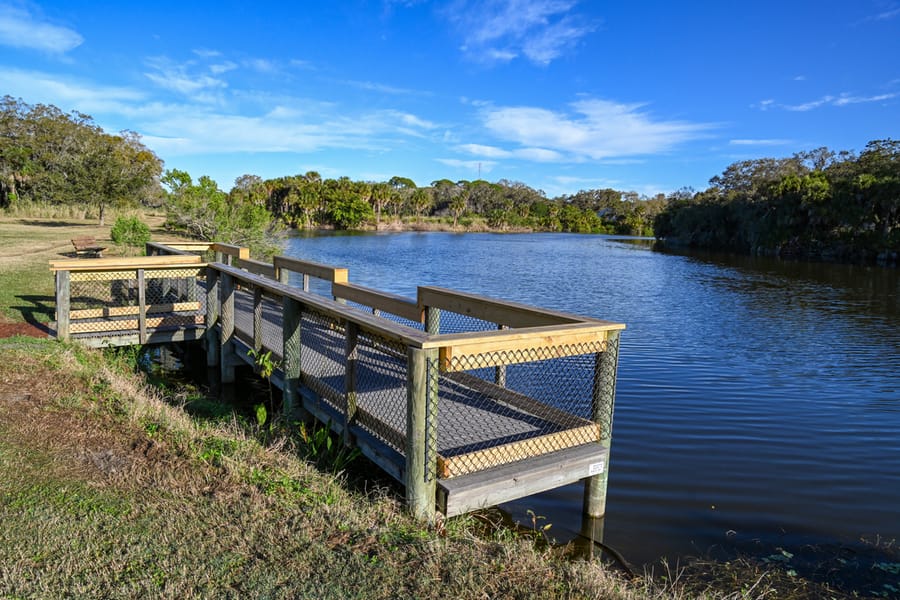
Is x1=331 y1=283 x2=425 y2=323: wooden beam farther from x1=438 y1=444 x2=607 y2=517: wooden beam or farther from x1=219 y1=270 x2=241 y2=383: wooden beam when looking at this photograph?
x1=219 y1=270 x2=241 y2=383: wooden beam

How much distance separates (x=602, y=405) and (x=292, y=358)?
3026 millimetres

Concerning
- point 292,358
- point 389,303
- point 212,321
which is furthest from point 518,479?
point 212,321

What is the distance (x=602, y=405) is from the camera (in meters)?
4.84

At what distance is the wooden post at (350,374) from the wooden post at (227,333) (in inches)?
158

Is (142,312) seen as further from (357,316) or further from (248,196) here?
(248,196)

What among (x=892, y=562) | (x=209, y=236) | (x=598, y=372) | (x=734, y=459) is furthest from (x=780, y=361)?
(x=209, y=236)

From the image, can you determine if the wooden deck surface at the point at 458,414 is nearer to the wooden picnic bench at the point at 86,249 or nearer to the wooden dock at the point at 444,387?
the wooden dock at the point at 444,387

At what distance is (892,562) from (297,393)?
17.4 feet

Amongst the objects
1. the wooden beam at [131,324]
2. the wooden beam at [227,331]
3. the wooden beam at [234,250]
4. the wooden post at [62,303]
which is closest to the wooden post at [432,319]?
the wooden beam at [227,331]

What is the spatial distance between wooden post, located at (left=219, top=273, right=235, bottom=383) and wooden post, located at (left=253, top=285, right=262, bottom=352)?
113 cm

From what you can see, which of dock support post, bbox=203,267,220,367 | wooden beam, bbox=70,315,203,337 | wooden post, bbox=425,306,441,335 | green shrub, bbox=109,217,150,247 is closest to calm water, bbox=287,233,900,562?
wooden post, bbox=425,306,441,335

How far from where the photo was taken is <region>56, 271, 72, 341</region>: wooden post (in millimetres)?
8312

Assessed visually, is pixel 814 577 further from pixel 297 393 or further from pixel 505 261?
pixel 505 261

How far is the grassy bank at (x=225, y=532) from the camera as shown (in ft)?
9.91
